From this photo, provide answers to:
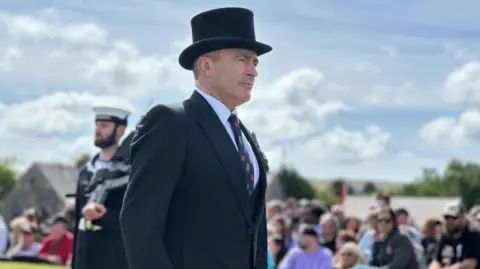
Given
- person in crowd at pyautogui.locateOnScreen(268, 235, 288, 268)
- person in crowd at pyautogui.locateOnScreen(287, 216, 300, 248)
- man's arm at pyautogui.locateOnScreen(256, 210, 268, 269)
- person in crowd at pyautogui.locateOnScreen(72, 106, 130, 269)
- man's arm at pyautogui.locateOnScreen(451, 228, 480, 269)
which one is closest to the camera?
man's arm at pyautogui.locateOnScreen(256, 210, 268, 269)

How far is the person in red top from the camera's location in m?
12.7

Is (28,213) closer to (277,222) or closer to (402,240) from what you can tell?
(277,222)

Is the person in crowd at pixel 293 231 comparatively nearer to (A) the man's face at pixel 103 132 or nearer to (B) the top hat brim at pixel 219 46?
(A) the man's face at pixel 103 132

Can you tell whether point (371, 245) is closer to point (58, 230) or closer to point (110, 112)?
point (58, 230)

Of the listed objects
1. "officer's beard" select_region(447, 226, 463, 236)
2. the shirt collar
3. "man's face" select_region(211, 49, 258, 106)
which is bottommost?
"officer's beard" select_region(447, 226, 463, 236)

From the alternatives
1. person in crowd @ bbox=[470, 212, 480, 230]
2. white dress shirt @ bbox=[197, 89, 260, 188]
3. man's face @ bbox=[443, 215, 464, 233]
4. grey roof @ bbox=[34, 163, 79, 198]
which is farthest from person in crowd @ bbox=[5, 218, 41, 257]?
grey roof @ bbox=[34, 163, 79, 198]

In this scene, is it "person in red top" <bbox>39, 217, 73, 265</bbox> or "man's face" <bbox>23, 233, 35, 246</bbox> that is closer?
"person in red top" <bbox>39, 217, 73, 265</bbox>

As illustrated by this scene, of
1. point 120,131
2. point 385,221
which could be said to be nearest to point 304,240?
point 385,221

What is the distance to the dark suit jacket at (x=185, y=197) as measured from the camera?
11.0 feet

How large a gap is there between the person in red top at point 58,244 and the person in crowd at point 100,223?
6.47m

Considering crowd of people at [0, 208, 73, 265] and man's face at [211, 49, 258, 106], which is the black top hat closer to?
man's face at [211, 49, 258, 106]

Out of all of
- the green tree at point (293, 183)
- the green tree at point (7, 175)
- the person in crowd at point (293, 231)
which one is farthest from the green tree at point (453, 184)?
the person in crowd at point (293, 231)

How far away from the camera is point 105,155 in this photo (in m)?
6.38

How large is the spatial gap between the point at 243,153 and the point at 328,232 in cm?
966
